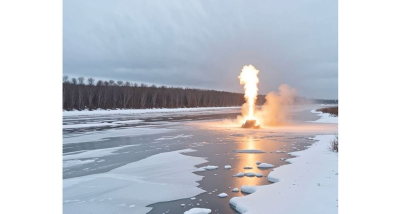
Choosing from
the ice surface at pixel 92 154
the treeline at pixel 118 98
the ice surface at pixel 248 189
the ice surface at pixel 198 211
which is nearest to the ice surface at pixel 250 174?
the ice surface at pixel 248 189

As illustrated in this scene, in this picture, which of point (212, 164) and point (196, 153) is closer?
point (212, 164)

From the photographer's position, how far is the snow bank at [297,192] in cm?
664

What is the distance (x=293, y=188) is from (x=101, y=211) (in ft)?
17.2

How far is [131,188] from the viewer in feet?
27.8

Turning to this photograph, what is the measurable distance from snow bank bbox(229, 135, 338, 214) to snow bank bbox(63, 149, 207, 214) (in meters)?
1.78

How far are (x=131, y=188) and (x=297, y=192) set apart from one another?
4809mm

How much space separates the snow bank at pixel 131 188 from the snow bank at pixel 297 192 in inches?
70.0

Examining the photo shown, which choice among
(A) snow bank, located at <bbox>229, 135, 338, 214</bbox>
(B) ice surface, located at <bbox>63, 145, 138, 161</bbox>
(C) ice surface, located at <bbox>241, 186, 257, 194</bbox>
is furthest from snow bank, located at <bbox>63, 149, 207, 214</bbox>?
(B) ice surface, located at <bbox>63, 145, 138, 161</bbox>

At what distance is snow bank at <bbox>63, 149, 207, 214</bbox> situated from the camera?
7152 millimetres

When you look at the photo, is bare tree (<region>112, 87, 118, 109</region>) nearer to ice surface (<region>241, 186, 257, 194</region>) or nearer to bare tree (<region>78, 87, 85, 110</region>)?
bare tree (<region>78, 87, 85, 110</region>)

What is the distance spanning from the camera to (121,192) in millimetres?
8125

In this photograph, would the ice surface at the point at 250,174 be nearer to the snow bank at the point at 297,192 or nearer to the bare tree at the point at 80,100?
the snow bank at the point at 297,192
